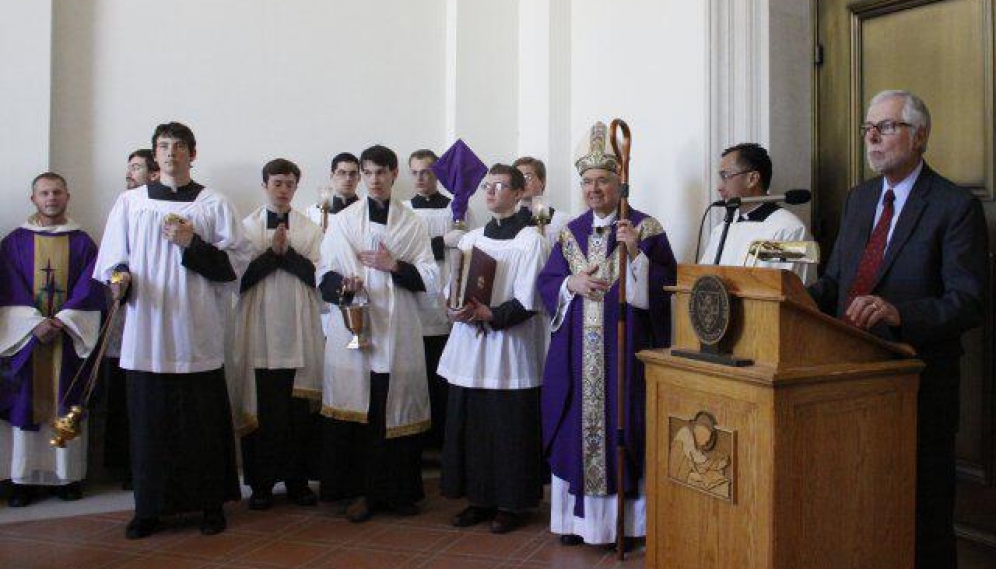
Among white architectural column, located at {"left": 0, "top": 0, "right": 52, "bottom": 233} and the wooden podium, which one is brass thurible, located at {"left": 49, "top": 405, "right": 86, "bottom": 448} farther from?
the wooden podium

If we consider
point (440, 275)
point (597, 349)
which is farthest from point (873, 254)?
point (440, 275)

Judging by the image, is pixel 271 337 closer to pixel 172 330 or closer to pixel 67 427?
pixel 172 330

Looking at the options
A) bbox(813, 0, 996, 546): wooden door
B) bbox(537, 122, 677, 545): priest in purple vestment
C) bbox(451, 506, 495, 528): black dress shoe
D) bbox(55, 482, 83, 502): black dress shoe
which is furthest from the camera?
bbox(55, 482, 83, 502): black dress shoe

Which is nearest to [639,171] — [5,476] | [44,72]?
[44,72]

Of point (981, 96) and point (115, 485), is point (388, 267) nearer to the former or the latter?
point (115, 485)

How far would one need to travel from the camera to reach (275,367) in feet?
16.6

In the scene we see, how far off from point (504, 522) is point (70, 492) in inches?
106

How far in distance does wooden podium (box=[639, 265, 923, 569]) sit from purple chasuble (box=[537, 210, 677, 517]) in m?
1.46

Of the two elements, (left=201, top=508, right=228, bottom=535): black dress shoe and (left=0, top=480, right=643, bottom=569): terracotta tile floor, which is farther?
(left=201, top=508, right=228, bottom=535): black dress shoe

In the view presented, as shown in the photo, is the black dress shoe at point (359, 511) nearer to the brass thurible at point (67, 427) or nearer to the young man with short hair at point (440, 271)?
the young man with short hair at point (440, 271)

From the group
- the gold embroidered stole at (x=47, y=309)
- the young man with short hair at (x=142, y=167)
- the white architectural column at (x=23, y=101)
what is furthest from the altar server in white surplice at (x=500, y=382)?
the white architectural column at (x=23, y=101)

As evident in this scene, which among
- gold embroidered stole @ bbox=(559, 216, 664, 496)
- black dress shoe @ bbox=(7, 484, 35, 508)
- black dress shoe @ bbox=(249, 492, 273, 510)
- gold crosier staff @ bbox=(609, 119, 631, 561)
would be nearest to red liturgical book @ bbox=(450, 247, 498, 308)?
gold embroidered stole @ bbox=(559, 216, 664, 496)

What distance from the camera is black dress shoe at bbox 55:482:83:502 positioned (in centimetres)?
529

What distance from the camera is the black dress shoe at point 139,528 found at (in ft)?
14.8
